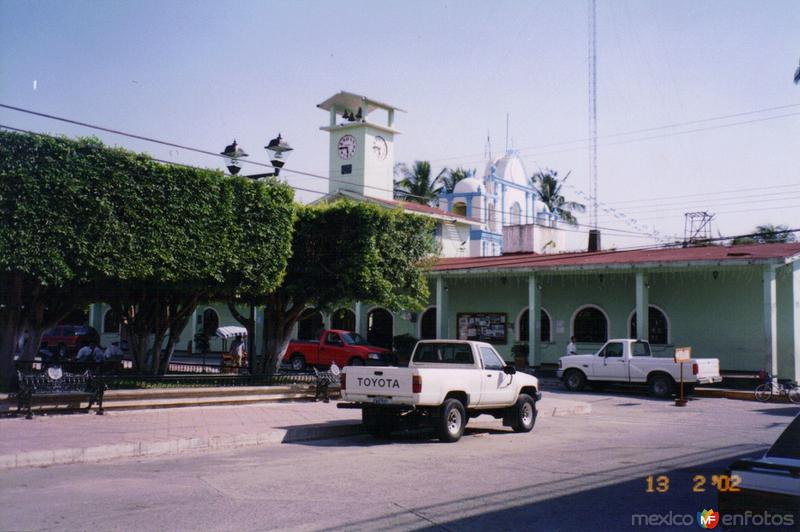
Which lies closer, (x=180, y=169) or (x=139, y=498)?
(x=139, y=498)

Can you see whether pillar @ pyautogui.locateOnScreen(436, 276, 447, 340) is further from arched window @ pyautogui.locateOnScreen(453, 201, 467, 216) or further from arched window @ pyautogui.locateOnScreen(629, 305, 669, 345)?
arched window @ pyautogui.locateOnScreen(453, 201, 467, 216)

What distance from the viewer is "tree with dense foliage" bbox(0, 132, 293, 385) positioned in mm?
15039

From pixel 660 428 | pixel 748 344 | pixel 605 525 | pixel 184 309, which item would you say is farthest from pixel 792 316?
pixel 605 525

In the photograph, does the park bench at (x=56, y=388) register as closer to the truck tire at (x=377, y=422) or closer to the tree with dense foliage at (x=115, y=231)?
the tree with dense foliage at (x=115, y=231)

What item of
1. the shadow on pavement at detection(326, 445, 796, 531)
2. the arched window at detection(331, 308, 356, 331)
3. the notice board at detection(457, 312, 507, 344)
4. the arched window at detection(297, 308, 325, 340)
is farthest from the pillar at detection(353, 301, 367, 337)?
the shadow on pavement at detection(326, 445, 796, 531)

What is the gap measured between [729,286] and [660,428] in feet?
42.4

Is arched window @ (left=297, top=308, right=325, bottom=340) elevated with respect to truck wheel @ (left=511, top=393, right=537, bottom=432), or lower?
elevated

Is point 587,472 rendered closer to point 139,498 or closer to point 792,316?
point 139,498

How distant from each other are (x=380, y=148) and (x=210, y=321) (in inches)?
595

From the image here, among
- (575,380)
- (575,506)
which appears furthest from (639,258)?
(575,506)

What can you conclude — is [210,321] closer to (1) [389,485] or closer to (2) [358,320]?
(2) [358,320]

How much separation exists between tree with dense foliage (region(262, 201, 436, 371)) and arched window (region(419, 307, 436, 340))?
1142 cm

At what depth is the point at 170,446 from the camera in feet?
37.4

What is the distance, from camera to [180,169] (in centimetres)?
1753
